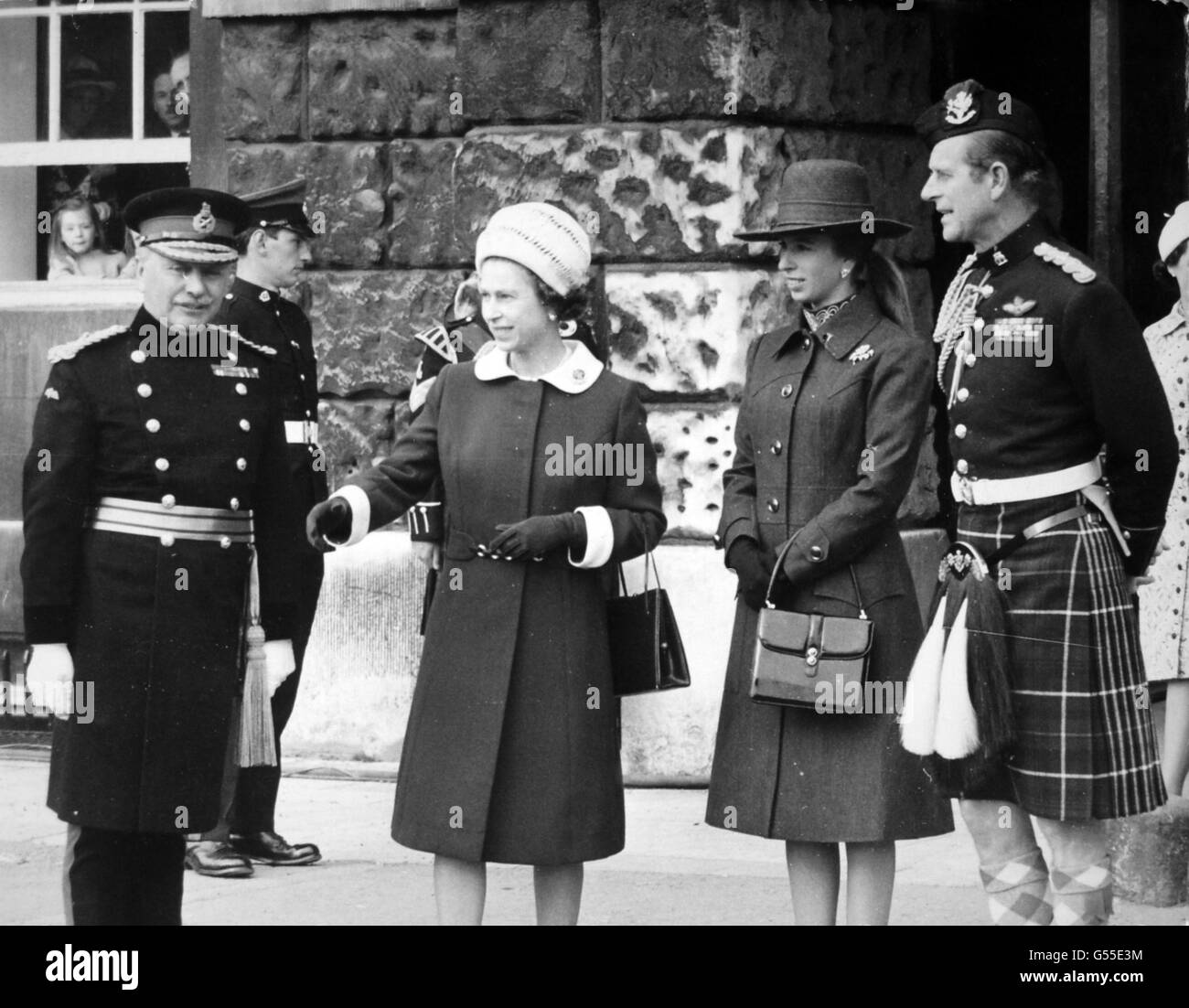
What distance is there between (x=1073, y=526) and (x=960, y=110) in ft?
3.54

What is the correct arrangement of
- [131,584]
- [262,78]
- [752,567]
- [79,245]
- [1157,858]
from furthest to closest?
[79,245] < [262,78] < [1157,858] < [752,567] < [131,584]

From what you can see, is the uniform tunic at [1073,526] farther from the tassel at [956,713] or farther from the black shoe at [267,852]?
the black shoe at [267,852]

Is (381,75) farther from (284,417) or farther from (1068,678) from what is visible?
Answer: (1068,678)

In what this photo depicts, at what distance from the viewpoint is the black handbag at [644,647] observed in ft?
17.7

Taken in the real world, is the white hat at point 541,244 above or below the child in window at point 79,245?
below

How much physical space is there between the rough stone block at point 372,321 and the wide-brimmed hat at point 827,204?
3.18 metres

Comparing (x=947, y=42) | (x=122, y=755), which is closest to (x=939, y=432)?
(x=947, y=42)

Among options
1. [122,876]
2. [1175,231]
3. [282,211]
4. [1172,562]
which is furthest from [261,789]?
[1175,231]

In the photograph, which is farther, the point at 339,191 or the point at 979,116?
the point at 339,191

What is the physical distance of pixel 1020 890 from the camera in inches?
207

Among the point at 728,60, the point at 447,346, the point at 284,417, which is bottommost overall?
the point at 284,417

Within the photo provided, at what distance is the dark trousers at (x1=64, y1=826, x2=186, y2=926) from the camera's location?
5.23 meters

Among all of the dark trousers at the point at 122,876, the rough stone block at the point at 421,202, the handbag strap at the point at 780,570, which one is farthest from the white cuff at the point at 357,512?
the rough stone block at the point at 421,202

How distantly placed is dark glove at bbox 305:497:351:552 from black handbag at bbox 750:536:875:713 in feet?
3.39
